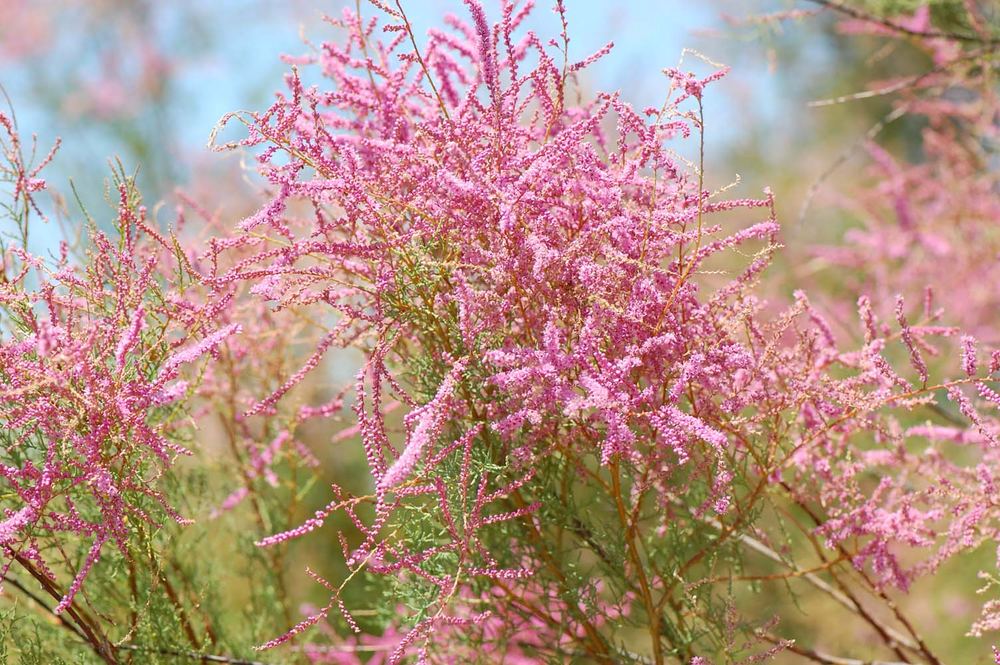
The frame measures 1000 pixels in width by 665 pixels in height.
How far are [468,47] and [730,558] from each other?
2.25 feet

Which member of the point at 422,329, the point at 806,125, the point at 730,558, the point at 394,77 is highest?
the point at 806,125

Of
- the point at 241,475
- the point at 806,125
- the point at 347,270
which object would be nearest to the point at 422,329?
the point at 347,270

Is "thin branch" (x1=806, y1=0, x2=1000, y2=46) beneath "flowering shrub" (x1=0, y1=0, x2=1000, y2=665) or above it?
above

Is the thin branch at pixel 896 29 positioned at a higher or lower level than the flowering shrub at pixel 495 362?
higher

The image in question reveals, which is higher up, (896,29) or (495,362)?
(896,29)

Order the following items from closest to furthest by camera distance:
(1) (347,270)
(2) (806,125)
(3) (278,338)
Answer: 1. (1) (347,270)
2. (3) (278,338)
3. (2) (806,125)

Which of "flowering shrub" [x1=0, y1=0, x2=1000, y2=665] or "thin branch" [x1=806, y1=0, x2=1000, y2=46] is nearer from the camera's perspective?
"flowering shrub" [x1=0, y1=0, x2=1000, y2=665]

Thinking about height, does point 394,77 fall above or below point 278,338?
above

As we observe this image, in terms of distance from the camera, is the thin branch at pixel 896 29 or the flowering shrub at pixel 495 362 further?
the thin branch at pixel 896 29

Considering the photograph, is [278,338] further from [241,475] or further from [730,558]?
[730,558]

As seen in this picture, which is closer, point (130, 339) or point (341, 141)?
point (130, 339)

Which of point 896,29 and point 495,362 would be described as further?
point 896,29

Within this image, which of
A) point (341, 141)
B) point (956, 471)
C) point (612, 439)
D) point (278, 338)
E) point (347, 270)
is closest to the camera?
point (612, 439)

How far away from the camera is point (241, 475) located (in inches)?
57.4
